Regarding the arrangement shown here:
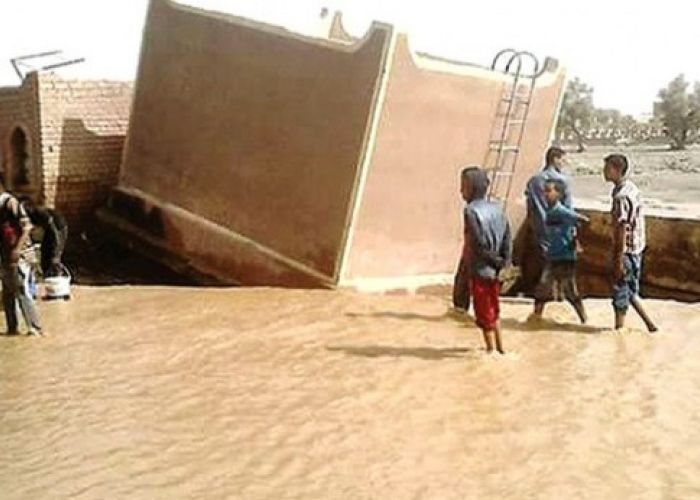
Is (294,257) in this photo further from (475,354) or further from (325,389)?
(325,389)

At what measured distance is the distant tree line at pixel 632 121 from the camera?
37812 mm

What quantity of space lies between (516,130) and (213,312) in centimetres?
518

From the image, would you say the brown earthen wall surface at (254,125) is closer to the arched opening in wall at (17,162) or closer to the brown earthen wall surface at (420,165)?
the brown earthen wall surface at (420,165)

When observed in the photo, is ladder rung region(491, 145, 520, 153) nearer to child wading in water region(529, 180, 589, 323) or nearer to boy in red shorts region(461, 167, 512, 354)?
child wading in water region(529, 180, 589, 323)

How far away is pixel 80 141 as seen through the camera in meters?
15.7

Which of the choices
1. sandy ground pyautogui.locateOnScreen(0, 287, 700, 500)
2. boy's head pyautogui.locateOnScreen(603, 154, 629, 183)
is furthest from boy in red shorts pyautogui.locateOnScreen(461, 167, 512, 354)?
boy's head pyautogui.locateOnScreen(603, 154, 629, 183)

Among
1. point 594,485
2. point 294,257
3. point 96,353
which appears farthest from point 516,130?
point 594,485

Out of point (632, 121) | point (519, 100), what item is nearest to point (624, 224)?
point (519, 100)

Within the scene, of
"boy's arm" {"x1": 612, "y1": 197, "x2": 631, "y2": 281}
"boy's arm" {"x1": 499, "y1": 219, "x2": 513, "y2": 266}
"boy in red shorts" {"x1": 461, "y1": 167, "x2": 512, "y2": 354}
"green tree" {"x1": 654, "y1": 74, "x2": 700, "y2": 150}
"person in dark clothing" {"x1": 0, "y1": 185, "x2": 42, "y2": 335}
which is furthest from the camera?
"green tree" {"x1": 654, "y1": 74, "x2": 700, "y2": 150}

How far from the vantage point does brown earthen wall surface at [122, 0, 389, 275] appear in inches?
436

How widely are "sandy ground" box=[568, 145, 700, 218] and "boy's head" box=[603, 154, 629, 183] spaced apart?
5.99 m

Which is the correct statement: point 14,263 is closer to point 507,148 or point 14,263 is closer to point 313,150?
point 313,150

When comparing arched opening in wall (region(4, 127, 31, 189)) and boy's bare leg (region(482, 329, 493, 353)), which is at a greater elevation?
boy's bare leg (region(482, 329, 493, 353))

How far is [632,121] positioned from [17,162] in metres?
39.2
